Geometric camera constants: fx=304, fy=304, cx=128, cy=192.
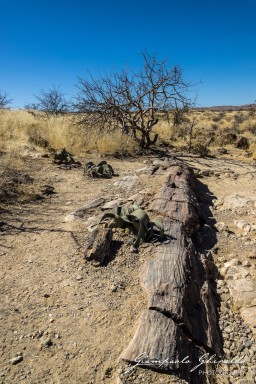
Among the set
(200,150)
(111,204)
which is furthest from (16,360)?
(200,150)

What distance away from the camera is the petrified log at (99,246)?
2.59m

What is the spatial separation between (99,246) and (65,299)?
22.5 inches

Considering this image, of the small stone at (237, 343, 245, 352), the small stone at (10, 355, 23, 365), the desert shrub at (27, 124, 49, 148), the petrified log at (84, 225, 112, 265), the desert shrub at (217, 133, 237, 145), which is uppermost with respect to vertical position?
the desert shrub at (27, 124, 49, 148)

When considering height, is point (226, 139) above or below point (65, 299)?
above

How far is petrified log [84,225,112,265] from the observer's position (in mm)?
2588

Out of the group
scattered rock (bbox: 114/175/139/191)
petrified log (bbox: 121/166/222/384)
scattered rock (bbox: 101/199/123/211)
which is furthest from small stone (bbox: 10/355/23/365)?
scattered rock (bbox: 114/175/139/191)

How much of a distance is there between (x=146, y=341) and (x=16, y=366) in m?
0.72

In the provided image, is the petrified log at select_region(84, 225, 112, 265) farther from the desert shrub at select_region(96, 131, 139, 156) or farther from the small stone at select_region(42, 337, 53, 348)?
the desert shrub at select_region(96, 131, 139, 156)

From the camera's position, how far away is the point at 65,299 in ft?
7.18

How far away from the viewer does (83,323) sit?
1.96 meters

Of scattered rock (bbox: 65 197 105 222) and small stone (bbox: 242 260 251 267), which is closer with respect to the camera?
small stone (bbox: 242 260 251 267)

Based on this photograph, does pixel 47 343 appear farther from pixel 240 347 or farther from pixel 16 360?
pixel 240 347

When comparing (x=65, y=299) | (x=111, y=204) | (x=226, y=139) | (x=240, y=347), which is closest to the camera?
(x=240, y=347)

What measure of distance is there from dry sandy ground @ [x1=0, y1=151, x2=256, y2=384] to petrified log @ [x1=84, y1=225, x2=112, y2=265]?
0.07m
